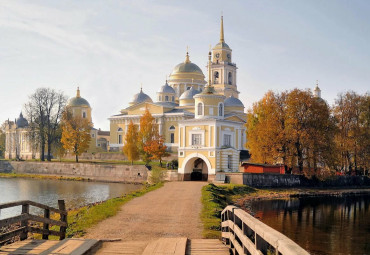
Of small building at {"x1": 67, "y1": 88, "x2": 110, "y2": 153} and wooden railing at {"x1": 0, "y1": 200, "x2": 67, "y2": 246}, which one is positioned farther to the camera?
small building at {"x1": 67, "y1": 88, "x2": 110, "y2": 153}

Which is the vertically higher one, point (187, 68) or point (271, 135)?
point (187, 68)

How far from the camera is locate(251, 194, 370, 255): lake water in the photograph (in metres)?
19.9

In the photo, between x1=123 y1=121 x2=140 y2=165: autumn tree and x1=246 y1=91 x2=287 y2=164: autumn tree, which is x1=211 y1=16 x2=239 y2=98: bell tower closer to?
x1=123 y1=121 x2=140 y2=165: autumn tree

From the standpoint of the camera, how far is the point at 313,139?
48.0m

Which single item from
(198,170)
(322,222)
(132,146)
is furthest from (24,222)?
(132,146)

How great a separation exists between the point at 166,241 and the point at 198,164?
38040 mm

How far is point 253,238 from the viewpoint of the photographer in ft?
34.8

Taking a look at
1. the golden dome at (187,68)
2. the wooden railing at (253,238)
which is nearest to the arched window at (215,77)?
the golden dome at (187,68)

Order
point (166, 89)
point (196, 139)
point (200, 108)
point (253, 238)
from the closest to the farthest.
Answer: point (253, 238), point (196, 139), point (200, 108), point (166, 89)

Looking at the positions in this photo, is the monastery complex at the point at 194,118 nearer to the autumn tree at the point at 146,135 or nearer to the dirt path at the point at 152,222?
the autumn tree at the point at 146,135

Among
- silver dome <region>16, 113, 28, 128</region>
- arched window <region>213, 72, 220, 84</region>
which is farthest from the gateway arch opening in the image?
silver dome <region>16, 113, 28, 128</region>

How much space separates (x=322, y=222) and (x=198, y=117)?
80.1ft

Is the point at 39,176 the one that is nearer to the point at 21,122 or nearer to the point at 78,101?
the point at 78,101

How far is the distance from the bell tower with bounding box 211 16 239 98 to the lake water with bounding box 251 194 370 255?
157 ft
